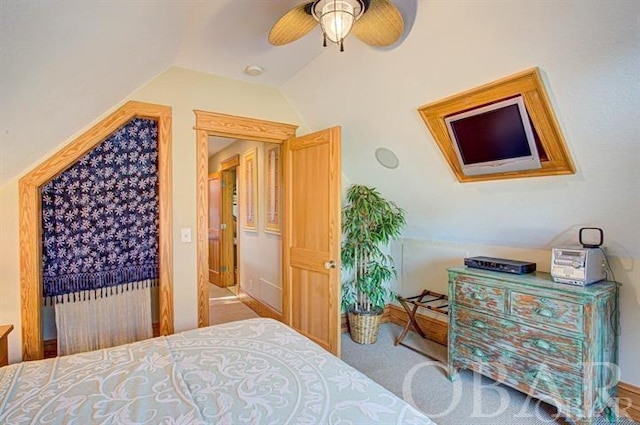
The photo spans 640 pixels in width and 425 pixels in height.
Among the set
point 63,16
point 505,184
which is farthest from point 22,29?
point 505,184

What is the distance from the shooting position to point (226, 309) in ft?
15.4

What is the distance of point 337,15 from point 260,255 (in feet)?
11.3

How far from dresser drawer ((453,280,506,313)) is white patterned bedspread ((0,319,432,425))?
1434 millimetres

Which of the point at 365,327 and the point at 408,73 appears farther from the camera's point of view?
the point at 365,327

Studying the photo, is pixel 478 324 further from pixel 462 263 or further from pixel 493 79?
pixel 493 79

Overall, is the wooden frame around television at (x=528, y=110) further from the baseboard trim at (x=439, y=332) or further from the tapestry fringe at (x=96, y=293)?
the tapestry fringe at (x=96, y=293)

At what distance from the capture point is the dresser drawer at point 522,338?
2.08 meters

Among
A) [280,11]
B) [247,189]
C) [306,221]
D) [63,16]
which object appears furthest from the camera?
[247,189]

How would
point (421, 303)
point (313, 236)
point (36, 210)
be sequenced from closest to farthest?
point (36, 210), point (313, 236), point (421, 303)

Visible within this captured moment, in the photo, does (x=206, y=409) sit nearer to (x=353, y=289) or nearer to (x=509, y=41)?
(x=509, y=41)

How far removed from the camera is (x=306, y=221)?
10.4 feet

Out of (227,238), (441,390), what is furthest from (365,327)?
(227,238)

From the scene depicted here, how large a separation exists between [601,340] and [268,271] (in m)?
3.20

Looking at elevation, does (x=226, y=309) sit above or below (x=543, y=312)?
below
